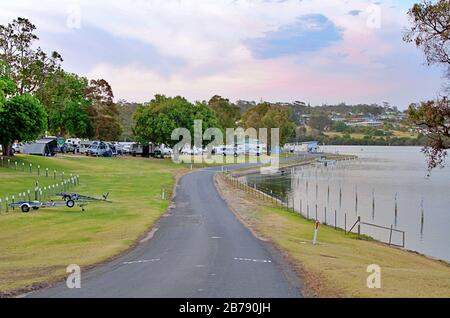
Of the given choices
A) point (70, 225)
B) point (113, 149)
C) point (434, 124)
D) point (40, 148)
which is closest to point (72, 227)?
point (70, 225)

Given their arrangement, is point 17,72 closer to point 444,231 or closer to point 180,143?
point 180,143

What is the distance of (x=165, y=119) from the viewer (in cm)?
10331

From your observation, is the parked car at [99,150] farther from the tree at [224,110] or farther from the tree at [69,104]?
the tree at [224,110]

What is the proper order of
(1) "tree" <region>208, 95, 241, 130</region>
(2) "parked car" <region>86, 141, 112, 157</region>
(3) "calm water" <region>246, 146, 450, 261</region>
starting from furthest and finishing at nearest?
(1) "tree" <region>208, 95, 241, 130</region>, (2) "parked car" <region>86, 141, 112, 157</region>, (3) "calm water" <region>246, 146, 450, 261</region>

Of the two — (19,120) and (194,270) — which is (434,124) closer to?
(194,270)

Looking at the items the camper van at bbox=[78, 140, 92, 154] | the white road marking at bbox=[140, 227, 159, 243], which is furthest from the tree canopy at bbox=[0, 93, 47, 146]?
the white road marking at bbox=[140, 227, 159, 243]

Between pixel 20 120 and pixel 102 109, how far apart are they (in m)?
33.2

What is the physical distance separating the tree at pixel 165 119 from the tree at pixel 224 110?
39.3 m

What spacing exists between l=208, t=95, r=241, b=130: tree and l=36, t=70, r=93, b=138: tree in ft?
171

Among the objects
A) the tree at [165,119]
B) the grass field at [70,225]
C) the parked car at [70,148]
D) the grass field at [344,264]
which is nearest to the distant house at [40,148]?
the parked car at [70,148]

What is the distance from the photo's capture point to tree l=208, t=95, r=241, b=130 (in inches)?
6044

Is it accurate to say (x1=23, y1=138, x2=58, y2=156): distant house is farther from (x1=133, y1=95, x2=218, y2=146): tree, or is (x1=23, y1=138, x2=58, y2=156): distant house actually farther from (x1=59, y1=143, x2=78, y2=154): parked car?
(x1=133, y1=95, x2=218, y2=146): tree
